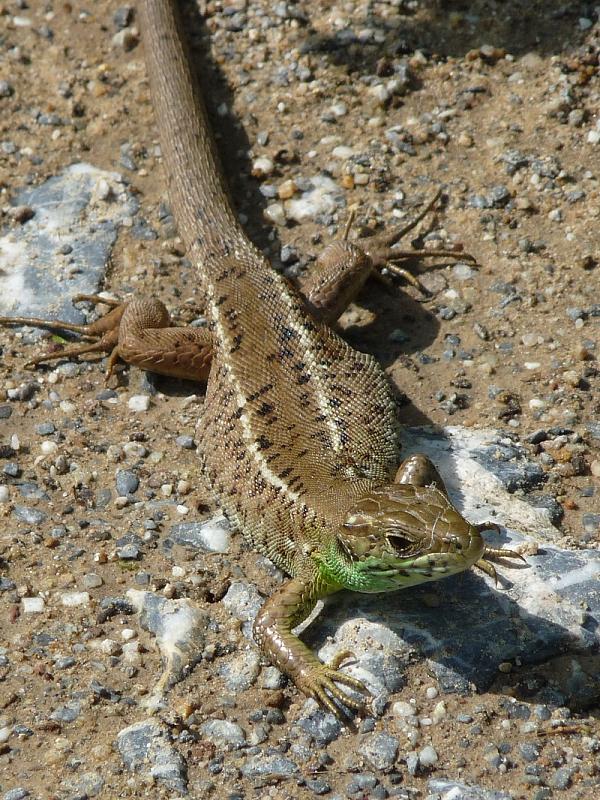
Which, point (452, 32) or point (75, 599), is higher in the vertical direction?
point (452, 32)

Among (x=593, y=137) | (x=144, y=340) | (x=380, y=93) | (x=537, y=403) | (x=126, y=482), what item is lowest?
(x=126, y=482)

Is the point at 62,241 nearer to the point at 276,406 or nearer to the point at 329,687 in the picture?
the point at 276,406

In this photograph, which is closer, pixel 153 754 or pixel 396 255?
pixel 153 754

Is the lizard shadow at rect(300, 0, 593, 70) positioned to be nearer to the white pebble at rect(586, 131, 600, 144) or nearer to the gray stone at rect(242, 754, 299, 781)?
the white pebble at rect(586, 131, 600, 144)

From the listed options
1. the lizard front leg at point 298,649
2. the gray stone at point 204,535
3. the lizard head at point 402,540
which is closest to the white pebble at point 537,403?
the lizard head at point 402,540

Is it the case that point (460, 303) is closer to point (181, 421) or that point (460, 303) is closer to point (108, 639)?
point (181, 421)

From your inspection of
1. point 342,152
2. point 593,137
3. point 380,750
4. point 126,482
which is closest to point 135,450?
point 126,482
